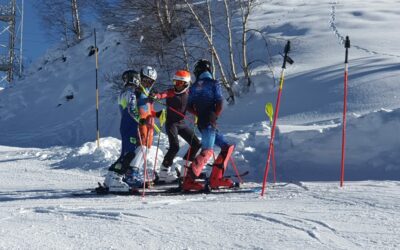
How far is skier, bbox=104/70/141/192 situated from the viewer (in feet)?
25.1

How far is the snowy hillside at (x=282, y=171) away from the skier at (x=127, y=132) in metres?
0.43

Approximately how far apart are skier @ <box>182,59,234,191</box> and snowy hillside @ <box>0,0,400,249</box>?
0.55m

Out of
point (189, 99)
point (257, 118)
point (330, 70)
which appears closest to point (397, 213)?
point (189, 99)

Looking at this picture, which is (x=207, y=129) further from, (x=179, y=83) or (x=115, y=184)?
(x=115, y=184)

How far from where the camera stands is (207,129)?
7672 millimetres

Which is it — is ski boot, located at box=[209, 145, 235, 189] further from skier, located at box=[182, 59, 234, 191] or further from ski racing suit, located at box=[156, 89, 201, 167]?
ski racing suit, located at box=[156, 89, 201, 167]

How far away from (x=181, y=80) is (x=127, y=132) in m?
1.10

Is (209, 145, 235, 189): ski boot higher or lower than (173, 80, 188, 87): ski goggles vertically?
lower

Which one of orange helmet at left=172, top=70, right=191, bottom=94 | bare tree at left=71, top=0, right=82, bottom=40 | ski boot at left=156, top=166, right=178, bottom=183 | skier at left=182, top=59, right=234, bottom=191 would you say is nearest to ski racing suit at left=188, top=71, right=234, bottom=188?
skier at left=182, top=59, right=234, bottom=191

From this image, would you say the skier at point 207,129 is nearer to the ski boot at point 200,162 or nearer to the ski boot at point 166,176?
the ski boot at point 200,162

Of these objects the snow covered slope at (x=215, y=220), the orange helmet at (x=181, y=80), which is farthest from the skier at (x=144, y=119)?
the snow covered slope at (x=215, y=220)

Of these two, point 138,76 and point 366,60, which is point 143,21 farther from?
point 138,76

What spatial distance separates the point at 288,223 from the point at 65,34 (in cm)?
2991

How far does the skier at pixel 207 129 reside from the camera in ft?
24.8
